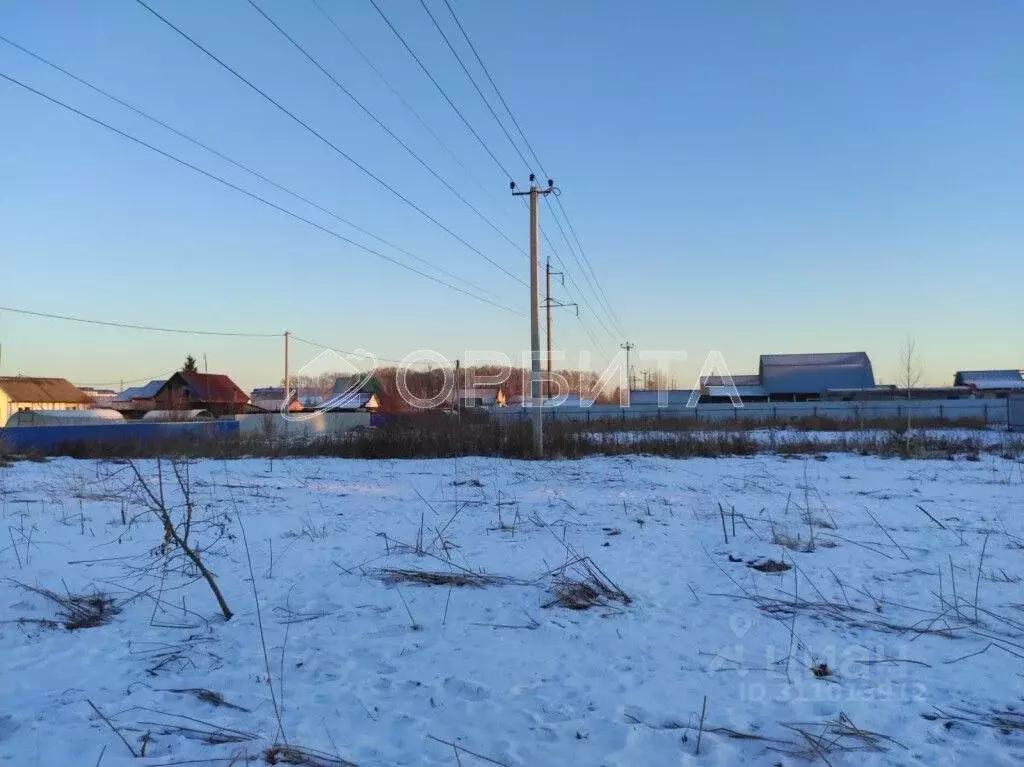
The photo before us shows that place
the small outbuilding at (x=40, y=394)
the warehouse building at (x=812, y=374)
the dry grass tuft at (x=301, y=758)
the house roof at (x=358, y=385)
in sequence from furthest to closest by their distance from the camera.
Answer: the house roof at (x=358, y=385) → the warehouse building at (x=812, y=374) → the small outbuilding at (x=40, y=394) → the dry grass tuft at (x=301, y=758)

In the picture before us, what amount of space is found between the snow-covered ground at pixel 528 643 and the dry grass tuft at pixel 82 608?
93 mm

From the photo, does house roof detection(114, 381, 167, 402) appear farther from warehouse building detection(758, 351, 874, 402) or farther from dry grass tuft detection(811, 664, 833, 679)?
dry grass tuft detection(811, 664, 833, 679)

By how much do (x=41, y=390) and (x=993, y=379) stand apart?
90.0 meters

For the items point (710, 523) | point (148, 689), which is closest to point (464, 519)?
point (710, 523)

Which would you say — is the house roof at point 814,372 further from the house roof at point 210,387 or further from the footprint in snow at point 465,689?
the footprint in snow at point 465,689

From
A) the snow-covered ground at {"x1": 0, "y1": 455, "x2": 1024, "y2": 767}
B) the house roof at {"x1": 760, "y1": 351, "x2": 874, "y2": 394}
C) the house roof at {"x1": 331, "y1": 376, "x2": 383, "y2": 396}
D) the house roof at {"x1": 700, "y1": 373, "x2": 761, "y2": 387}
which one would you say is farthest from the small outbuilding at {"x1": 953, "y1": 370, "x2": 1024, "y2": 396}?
the snow-covered ground at {"x1": 0, "y1": 455, "x2": 1024, "y2": 767}

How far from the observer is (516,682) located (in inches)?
142

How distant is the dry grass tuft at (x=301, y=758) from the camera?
2750mm

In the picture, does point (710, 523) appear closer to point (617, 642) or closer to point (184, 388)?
point (617, 642)

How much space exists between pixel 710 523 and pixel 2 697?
24.6 ft

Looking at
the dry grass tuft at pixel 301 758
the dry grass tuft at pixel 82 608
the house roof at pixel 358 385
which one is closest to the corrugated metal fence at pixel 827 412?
the house roof at pixel 358 385

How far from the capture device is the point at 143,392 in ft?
202

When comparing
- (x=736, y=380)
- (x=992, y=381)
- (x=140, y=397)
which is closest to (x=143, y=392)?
→ (x=140, y=397)

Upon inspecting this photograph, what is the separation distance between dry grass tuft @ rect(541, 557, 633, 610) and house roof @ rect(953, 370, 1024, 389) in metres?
69.8
